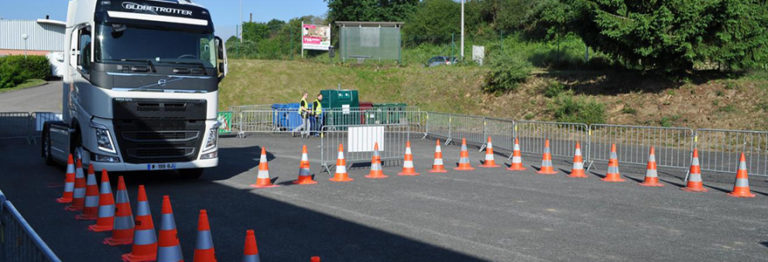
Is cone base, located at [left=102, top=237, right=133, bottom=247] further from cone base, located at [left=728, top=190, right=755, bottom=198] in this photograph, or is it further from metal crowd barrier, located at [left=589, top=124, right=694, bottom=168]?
metal crowd barrier, located at [left=589, top=124, right=694, bottom=168]

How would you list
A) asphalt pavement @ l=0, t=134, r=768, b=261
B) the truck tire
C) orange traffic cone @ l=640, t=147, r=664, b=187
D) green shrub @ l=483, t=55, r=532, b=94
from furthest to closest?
green shrub @ l=483, t=55, r=532, b=94 → the truck tire → orange traffic cone @ l=640, t=147, r=664, b=187 → asphalt pavement @ l=0, t=134, r=768, b=261

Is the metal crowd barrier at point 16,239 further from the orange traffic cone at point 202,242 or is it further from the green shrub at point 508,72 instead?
the green shrub at point 508,72

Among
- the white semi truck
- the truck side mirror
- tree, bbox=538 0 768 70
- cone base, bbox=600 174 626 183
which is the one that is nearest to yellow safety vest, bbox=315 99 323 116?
tree, bbox=538 0 768 70

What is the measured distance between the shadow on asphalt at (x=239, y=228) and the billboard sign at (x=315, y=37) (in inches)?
1376

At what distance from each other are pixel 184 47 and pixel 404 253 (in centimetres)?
669

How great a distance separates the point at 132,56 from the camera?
35.9ft

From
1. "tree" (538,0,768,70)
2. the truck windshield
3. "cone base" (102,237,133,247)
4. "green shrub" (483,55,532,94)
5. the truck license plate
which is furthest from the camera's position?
"green shrub" (483,55,532,94)

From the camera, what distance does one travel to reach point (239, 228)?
7914 millimetres

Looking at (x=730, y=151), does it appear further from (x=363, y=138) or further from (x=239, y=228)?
(x=239, y=228)

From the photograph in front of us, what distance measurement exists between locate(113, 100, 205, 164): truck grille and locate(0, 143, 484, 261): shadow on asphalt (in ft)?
2.16

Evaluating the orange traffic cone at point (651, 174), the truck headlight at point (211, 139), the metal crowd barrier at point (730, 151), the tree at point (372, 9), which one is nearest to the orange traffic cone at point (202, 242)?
the truck headlight at point (211, 139)

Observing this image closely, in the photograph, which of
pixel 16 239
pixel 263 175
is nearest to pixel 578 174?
pixel 263 175

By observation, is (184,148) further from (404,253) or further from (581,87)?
(581,87)

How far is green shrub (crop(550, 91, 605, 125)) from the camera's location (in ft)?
80.1
